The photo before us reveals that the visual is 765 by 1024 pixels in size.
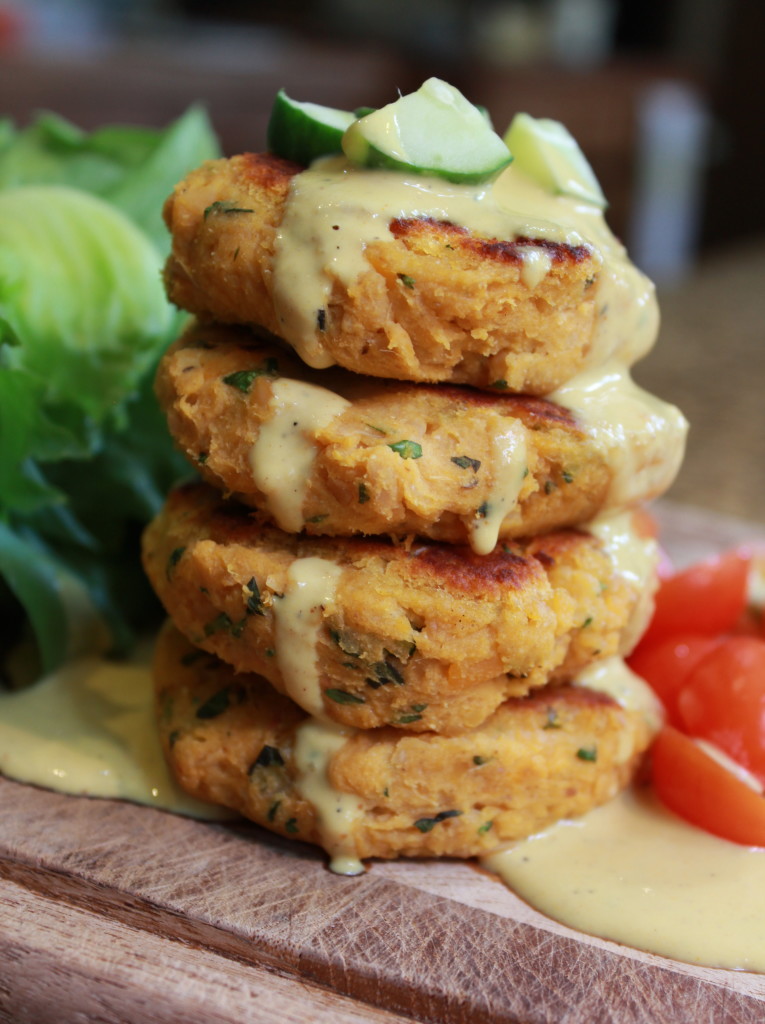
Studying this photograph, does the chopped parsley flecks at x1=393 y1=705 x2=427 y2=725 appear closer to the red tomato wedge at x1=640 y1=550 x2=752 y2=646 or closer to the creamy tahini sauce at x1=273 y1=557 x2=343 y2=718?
the creamy tahini sauce at x1=273 y1=557 x2=343 y2=718

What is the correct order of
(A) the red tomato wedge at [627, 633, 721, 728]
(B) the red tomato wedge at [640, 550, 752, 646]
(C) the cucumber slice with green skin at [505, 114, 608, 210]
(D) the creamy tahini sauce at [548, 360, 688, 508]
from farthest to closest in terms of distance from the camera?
(B) the red tomato wedge at [640, 550, 752, 646], (A) the red tomato wedge at [627, 633, 721, 728], (C) the cucumber slice with green skin at [505, 114, 608, 210], (D) the creamy tahini sauce at [548, 360, 688, 508]

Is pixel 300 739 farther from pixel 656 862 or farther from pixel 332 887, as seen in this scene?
pixel 656 862

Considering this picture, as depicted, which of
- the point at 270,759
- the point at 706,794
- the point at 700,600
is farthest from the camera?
the point at 700,600

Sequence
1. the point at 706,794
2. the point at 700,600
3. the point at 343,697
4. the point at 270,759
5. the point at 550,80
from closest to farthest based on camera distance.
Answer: the point at 343,697, the point at 270,759, the point at 706,794, the point at 700,600, the point at 550,80

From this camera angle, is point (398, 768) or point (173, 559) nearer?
point (398, 768)

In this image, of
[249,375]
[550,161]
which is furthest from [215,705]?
[550,161]

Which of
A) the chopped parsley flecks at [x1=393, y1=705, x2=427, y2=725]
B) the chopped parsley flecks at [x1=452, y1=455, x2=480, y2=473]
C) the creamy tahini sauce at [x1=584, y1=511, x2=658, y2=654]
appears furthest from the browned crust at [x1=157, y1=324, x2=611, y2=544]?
the chopped parsley flecks at [x1=393, y1=705, x2=427, y2=725]

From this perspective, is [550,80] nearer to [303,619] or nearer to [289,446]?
[289,446]
